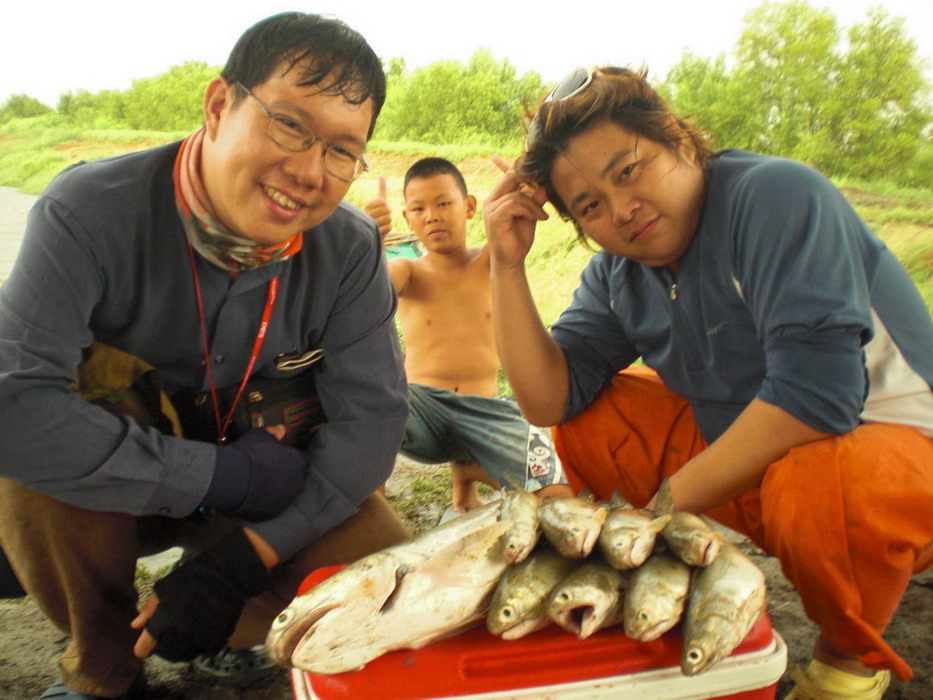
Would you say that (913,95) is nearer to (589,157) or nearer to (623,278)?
(623,278)

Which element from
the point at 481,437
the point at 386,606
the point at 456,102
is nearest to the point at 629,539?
the point at 386,606

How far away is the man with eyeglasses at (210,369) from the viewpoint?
134cm

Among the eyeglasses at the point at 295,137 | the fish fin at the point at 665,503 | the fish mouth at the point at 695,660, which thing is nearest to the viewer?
the fish mouth at the point at 695,660

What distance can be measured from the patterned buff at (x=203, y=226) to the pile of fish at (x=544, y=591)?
0.68 m

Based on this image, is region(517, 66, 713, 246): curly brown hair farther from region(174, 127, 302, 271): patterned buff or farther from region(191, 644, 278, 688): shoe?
region(191, 644, 278, 688): shoe

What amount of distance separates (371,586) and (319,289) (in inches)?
29.5

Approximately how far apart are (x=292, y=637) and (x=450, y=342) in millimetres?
1983

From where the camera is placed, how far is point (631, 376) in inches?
80.3

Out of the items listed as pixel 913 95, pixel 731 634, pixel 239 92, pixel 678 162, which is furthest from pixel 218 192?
pixel 913 95

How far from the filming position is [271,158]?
1.33 meters

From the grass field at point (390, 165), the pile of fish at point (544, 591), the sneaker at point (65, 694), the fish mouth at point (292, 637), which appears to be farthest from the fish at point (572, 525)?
the grass field at point (390, 165)

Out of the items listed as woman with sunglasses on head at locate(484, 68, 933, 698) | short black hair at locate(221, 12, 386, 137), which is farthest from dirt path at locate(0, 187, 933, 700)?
short black hair at locate(221, 12, 386, 137)

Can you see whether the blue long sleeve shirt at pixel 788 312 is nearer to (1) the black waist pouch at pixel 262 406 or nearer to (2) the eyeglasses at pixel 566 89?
(2) the eyeglasses at pixel 566 89

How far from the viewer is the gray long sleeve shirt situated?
4.37 ft
